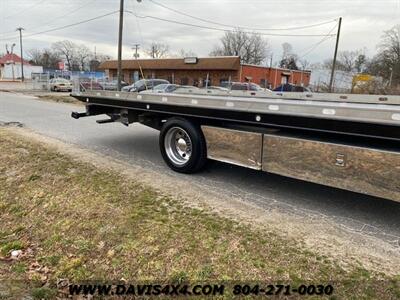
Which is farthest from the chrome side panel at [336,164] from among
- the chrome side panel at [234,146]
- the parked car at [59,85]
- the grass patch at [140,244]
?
the parked car at [59,85]

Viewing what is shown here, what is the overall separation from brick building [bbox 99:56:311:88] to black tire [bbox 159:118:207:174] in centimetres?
3280

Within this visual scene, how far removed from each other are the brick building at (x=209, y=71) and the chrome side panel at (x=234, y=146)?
110ft

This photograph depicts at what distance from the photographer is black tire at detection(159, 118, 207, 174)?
5.20 m

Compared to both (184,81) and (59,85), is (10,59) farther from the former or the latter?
(59,85)

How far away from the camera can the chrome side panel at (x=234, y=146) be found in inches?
178

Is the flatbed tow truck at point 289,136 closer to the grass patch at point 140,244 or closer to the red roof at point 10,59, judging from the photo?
the grass patch at point 140,244

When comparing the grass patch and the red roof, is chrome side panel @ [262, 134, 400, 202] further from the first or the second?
the red roof

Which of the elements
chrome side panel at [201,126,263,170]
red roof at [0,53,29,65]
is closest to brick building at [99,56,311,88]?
chrome side panel at [201,126,263,170]

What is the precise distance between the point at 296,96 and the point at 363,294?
194 inches

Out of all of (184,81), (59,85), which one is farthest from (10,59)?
(59,85)

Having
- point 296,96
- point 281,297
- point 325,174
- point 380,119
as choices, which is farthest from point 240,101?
point 296,96

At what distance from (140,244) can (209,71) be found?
4057 cm

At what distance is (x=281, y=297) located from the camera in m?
2.71

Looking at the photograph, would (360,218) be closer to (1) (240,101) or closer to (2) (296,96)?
(1) (240,101)
